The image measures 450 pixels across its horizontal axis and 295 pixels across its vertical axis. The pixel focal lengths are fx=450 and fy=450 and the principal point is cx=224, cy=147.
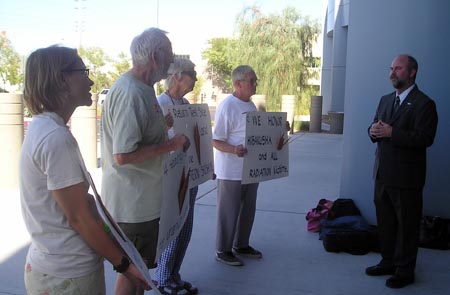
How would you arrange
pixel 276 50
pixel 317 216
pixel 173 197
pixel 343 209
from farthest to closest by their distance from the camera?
pixel 276 50
pixel 317 216
pixel 343 209
pixel 173 197

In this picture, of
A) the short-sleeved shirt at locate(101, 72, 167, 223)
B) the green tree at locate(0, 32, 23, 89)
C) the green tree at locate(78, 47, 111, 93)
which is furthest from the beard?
the green tree at locate(78, 47, 111, 93)

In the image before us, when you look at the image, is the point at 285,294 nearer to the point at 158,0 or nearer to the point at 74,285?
the point at 74,285

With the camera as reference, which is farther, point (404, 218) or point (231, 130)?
point (231, 130)

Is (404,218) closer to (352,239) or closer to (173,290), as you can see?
(352,239)

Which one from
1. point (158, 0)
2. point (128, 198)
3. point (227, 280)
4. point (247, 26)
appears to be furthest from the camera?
point (158, 0)

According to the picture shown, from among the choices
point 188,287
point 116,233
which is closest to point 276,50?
point 188,287

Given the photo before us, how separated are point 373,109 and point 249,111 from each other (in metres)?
1.75

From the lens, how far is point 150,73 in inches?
105

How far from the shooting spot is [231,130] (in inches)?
167

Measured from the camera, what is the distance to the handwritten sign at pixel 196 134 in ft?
11.1

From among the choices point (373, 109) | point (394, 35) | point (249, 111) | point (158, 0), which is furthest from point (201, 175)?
point (158, 0)

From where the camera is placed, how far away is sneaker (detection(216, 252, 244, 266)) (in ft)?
14.4

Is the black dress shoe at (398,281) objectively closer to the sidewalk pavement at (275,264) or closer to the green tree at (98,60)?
the sidewalk pavement at (275,264)

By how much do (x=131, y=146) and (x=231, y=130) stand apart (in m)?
1.85
